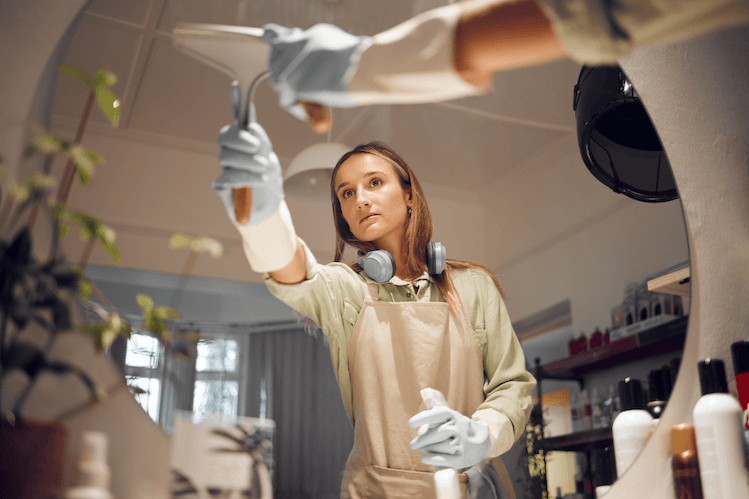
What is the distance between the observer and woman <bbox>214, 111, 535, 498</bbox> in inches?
34.0

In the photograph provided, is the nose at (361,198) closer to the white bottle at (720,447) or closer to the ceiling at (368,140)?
the ceiling at (368,140)

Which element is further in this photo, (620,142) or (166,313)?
(620,142)

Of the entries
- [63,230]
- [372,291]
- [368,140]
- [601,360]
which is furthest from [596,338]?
[63,230]

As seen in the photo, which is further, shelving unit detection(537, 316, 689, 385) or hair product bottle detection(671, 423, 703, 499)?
shelving unit detection(537, 316, 689, 385)

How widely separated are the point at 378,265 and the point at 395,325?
102mm

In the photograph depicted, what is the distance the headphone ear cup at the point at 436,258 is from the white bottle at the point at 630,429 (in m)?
0.42

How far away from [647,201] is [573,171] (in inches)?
6.6

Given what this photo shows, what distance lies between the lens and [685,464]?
958mm

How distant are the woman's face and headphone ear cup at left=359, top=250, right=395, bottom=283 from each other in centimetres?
2

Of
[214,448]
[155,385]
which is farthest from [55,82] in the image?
[214,448]

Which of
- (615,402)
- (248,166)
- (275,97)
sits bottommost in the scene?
(615,402)

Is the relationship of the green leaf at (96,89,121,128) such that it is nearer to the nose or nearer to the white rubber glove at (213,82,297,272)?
the white rubber glove at (213,82,297,272)

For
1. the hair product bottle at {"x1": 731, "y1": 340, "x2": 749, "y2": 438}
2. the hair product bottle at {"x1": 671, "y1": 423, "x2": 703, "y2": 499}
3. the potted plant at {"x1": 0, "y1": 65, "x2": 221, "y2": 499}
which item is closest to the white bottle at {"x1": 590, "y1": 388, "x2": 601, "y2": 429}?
the hair product bottle at {"x1": 671, "y1": 423, "x2": 703, "y2": 499}

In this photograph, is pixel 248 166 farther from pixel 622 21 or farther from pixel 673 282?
pixel 673 282
